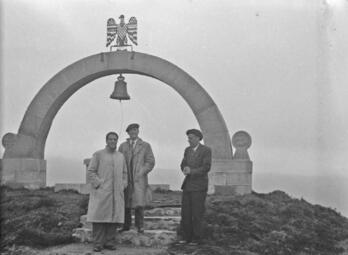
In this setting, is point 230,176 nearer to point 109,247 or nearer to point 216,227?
point 216,227

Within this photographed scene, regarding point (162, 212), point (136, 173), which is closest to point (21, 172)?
point (162, 212)

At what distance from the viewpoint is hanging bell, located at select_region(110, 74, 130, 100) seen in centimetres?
1426

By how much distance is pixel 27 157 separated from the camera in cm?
1468

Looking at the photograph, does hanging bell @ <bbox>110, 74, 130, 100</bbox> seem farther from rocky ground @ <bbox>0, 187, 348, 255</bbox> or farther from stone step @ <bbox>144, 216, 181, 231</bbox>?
stone step @ <bbox>144, 216, 181, 231</bbox>

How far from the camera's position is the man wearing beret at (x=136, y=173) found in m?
8.95

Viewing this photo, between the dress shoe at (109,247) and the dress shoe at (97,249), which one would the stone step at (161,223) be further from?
the dress shoe at (97,249)

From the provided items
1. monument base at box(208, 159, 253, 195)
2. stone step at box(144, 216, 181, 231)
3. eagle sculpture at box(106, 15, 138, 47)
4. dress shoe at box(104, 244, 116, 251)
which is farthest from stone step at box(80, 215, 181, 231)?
eagle sculpture at box(106, 15, 138, 47)

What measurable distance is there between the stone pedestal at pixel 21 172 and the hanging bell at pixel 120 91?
260 cm

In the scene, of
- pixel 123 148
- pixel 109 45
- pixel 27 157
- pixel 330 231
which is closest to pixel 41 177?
pixel 27 157

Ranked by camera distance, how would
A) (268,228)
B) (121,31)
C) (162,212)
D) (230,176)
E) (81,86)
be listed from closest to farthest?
(268,228) → (162,212) → (230,176) → (121,31) → (81,86)

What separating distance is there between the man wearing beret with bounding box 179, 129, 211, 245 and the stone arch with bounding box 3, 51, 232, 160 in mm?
4719

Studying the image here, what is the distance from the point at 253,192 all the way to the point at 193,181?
18.6 feet

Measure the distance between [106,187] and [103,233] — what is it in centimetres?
66

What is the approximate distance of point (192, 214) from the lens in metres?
8.76
